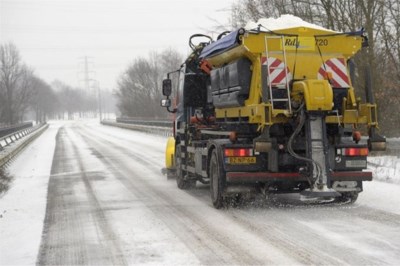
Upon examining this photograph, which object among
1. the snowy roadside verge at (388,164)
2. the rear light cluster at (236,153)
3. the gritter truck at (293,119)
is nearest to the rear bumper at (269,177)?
the gritter truck at (293,119)

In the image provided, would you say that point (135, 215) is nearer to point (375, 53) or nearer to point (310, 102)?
point (310, 102)

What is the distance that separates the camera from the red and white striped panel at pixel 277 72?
8.41 m

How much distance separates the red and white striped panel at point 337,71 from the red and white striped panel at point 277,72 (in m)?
0.66

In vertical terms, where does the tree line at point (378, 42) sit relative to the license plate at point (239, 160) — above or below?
above

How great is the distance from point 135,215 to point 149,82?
70.9 meters

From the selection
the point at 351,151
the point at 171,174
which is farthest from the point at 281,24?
the point at 171,174

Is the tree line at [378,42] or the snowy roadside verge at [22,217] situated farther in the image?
the tree line at [378,42]

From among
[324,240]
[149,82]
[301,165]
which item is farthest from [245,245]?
[149,82]

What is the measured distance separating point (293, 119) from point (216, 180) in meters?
1.71

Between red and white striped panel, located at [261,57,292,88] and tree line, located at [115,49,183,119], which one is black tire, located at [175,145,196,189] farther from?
tree line, located at [115,49,183,119]

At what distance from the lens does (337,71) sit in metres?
8.76

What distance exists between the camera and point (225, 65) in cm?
940

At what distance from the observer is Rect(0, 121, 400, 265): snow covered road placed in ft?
19.2

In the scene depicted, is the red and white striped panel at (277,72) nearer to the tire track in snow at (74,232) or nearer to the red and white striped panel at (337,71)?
the red and white striped panel at (337,71)
